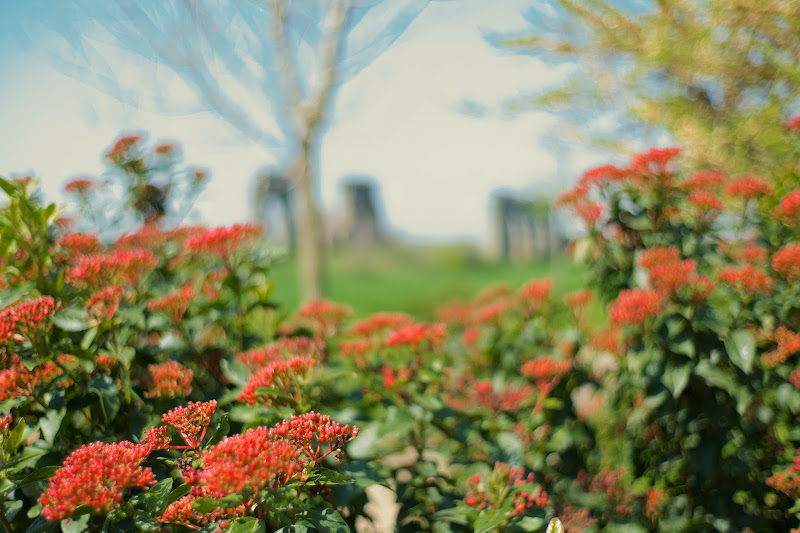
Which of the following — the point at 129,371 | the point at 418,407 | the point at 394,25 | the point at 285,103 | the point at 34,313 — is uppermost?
the point at 394,25

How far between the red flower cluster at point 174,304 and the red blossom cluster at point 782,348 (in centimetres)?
177

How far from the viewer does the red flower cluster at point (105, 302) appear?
1.49m

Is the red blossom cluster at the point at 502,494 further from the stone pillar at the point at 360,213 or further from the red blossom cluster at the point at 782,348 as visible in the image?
the stone pillar at the point at 360,213

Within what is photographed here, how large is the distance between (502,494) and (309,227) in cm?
508

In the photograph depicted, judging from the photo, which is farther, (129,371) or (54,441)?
(129,371)

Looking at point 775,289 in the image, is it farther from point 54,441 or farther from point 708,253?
point 54,441

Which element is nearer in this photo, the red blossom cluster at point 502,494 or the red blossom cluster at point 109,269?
the red blossom cluster at point 502,494

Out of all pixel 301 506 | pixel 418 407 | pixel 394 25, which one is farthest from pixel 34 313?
pixel 394 25

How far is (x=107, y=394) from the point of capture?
4.45 feet

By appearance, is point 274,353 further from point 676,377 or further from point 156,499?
point 676,377

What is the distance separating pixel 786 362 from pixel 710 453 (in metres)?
0.37

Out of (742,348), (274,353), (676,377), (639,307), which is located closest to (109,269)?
(274,353)

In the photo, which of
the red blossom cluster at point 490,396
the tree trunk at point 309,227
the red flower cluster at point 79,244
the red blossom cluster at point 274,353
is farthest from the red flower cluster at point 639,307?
the tree trunk at point 309,227

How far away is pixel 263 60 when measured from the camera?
210 inches
